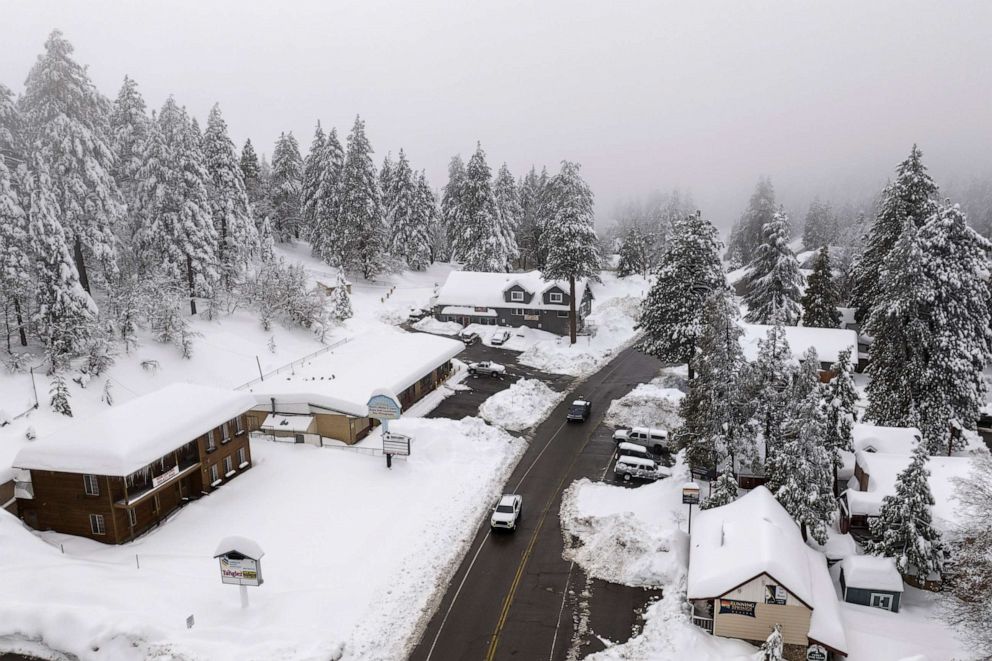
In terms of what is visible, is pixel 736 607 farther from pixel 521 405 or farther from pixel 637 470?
pixel 521 405

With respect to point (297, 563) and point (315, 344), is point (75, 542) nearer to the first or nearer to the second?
point (297, 563)

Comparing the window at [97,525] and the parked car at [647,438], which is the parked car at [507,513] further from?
the window at [97,525]

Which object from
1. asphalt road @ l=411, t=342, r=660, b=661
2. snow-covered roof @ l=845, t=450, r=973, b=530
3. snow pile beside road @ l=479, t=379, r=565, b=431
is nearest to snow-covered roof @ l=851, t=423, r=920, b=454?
snow-covered roof @ l=845, t=450, r=973, b=530

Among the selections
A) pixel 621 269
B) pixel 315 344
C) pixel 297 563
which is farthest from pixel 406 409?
pixel 621 269

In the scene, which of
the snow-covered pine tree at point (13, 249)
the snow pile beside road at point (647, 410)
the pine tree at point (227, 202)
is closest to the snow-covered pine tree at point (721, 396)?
the snow pile beside road at point (647, 410)

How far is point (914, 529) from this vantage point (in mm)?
25625

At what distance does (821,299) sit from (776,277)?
18.6 ft

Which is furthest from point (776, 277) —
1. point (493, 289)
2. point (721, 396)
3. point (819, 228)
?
point (819, 228)

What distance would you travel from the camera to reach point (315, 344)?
58.5 m

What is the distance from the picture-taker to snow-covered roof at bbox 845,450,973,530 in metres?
28.3

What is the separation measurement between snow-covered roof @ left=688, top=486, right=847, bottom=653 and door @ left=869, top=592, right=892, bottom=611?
6.56ft

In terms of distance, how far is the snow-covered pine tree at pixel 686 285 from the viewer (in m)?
47.1

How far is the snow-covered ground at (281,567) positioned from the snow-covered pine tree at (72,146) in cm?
2086

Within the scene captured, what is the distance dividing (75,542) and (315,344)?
104 feet
